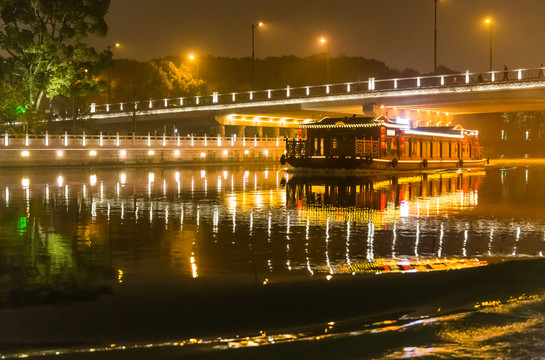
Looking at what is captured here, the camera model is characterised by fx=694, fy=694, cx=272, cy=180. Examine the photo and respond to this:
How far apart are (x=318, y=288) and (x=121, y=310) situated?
263 cm

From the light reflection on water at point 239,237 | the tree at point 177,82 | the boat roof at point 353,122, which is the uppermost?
the tree at point 177,82

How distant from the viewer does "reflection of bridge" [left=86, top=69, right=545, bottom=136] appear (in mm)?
56875

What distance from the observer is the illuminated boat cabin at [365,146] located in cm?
4322

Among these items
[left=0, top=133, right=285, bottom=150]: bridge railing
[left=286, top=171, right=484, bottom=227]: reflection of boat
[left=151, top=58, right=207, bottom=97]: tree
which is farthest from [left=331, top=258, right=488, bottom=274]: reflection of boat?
[left=151, top=58, right=207, bottom=97]: tree

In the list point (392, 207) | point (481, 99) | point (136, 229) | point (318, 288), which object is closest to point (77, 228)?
point (136, 229)

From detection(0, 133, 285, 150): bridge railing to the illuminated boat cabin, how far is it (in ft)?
54.3

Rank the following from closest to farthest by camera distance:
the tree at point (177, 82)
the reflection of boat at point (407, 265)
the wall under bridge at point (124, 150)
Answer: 1. the reflection of boat at point (407, 265)
2. the wall under bridge at point (124, 150)
3. the tree at point (177, 82)

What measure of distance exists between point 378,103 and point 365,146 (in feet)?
75.7

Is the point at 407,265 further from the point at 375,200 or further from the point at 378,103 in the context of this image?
the point at 378,103

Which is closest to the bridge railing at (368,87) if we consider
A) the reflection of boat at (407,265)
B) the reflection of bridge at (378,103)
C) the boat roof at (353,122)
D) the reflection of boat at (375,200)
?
the reflection of bridge at (378,103)

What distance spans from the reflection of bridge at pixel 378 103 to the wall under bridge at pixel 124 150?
6129 mm

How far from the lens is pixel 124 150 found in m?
58.2

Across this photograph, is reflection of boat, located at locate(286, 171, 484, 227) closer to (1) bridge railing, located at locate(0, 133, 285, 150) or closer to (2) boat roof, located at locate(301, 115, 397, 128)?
(2) boat roof, located at locate(301, 115, 397, 128)

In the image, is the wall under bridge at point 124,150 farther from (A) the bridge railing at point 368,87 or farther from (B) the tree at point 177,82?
(B) the tree at point 177,82
